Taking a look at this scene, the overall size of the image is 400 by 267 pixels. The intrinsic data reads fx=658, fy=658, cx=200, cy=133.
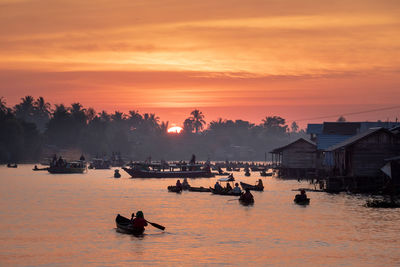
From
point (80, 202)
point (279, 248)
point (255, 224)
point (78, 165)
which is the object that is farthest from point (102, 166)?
point (279, 248)

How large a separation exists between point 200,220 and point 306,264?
19878 mm

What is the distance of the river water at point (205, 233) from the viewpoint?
36.7m

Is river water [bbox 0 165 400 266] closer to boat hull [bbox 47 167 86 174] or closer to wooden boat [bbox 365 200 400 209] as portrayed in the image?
wooden boat [bbox 365 200 400 209]

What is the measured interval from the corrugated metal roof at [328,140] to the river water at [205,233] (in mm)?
26850

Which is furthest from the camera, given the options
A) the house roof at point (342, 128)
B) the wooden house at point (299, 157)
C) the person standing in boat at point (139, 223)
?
the wooden house at point (299, 157)

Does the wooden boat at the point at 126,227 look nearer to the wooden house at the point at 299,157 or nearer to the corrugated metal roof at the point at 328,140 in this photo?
the corrugated metal roof at the point at 328,140

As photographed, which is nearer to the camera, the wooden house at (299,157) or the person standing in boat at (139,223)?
the person standing in boat at (139,223)

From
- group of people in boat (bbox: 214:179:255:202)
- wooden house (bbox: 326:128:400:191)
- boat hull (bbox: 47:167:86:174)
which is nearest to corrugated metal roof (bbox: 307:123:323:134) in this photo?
wooden house (bbox: 326:128:400:191)

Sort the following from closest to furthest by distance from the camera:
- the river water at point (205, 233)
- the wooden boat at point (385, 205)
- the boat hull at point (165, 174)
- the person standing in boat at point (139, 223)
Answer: the river water at point (205, 233), the person standing in boat at point (139, 223), the wooden boat at point (385, 205), the boat hull at point (165, 174)

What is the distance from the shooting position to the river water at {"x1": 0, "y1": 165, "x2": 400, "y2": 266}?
36.7 metres

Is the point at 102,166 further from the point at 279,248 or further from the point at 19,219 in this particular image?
the point at 279,248

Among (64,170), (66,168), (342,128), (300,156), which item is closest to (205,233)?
(342,128)

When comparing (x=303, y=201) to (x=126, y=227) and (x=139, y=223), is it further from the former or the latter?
(x=139, y=223)

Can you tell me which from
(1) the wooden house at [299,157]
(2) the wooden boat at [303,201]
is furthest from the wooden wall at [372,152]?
(1) the wooden house at [299,157]
